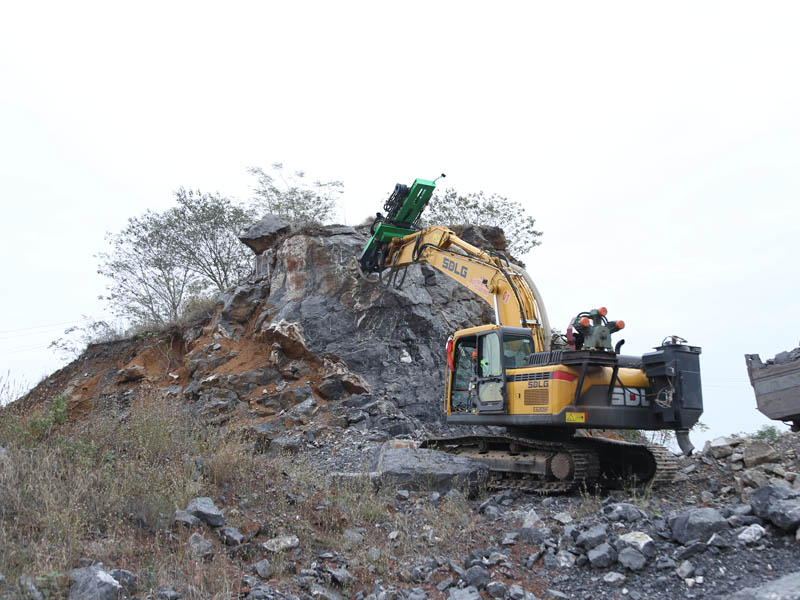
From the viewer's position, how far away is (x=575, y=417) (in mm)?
8492

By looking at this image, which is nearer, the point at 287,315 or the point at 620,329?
the point at 620,329

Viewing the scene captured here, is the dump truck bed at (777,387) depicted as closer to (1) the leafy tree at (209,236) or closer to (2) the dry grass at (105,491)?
(2) the dry grass at (105,491)

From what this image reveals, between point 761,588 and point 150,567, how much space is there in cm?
447

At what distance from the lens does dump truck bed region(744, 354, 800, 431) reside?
378 inches

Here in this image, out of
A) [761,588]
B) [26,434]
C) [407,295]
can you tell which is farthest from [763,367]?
[26,434]

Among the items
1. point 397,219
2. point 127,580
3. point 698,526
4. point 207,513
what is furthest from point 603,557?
point 397,219

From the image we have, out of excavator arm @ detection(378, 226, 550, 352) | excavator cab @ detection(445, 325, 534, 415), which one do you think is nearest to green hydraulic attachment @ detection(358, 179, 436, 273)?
excavator arm @ detection(378, 226, 550, 352)

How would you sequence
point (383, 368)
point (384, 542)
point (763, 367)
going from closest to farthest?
point (384, 542) → point (763, 367) → point (383, 368)

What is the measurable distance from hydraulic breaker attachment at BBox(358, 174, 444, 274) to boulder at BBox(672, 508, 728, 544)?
28.4 feet

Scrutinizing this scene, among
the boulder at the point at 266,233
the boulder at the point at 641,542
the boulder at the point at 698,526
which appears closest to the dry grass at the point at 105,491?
the boulder at the point at 641,542

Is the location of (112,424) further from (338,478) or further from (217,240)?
(217,240)

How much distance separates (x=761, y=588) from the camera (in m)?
4.33

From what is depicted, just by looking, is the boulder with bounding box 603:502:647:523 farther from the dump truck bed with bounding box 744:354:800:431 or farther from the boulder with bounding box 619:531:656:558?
the dump truck bed with bounding box 744:354:800:431

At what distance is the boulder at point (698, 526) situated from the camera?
210 inches
